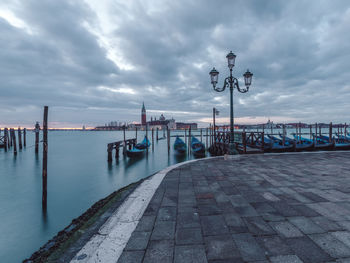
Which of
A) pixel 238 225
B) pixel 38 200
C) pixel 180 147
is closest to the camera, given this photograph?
pixel 238 225

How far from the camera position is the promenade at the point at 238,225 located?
2.07 metres

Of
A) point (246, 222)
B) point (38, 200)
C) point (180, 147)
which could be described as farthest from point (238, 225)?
point (180, 147)

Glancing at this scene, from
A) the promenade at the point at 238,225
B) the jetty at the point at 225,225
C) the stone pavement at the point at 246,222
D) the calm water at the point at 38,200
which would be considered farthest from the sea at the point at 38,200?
the stone pavement at the point at 246,222

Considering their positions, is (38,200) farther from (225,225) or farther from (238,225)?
(238,225)

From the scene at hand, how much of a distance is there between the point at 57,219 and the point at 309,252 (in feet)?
28.4

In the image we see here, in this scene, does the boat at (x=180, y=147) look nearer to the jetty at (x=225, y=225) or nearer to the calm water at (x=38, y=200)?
the calm water at (x=38, y=200)

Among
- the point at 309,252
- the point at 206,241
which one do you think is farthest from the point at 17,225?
the point at 309,252

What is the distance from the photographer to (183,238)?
2396 mm

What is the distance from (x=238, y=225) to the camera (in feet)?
8.82

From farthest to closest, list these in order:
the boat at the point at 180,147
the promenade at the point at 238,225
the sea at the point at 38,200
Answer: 1. the boat at the point at 180,147
2. the sea at the point at 38,200
3. the promenade at the point at 238,225

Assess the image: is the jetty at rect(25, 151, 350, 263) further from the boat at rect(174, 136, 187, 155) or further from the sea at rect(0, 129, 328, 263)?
the boat at rect(174, 136, 187, 155)

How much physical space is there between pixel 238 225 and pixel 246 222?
0.18 metres

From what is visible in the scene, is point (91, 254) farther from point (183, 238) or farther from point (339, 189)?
point (339, 189)

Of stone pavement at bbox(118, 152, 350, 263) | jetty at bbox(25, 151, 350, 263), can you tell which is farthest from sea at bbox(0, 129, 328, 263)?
stone pavement at bbox(118, 152, 350, 263)
